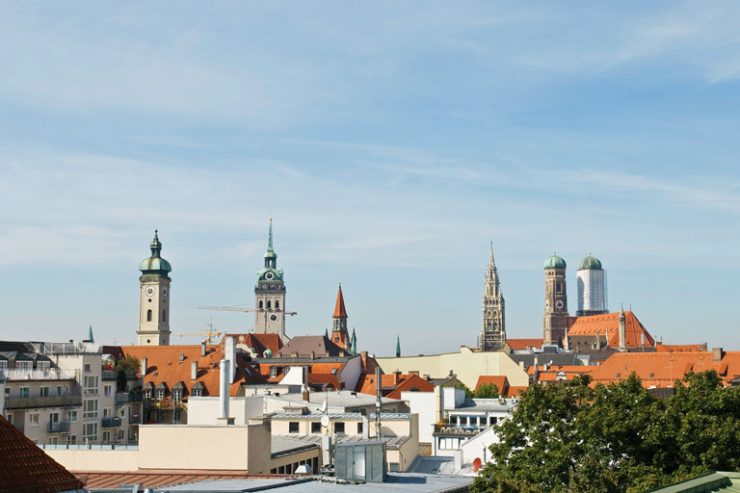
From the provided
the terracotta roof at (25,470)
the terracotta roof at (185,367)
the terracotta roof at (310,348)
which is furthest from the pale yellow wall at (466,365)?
the terracotta roof at (25,470)

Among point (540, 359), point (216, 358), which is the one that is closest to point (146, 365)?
point (216, 358)

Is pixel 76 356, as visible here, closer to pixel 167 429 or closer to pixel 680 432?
pixel 167 429

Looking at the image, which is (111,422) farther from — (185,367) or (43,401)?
(185,367)

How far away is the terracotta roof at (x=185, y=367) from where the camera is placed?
100875 mm

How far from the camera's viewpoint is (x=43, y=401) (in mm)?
67438

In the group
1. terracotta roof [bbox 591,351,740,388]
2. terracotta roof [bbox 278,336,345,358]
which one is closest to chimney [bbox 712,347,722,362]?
terracotta roof [bbox 591,351,740,388]

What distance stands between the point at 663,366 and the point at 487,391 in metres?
24.1

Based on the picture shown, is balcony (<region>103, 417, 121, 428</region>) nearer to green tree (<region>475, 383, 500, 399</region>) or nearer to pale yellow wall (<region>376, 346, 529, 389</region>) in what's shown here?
green tree (<region>475, 383, 500, 399</region>)

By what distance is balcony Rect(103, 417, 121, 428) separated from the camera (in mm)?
77875

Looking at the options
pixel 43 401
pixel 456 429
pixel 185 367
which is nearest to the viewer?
pixel 43 401

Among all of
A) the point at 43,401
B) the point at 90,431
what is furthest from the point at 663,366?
the point at 43,401

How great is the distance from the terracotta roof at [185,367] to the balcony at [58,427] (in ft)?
87.4

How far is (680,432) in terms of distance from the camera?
33.6 meters

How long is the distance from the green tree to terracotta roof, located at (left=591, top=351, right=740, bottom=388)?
12.9 metres
